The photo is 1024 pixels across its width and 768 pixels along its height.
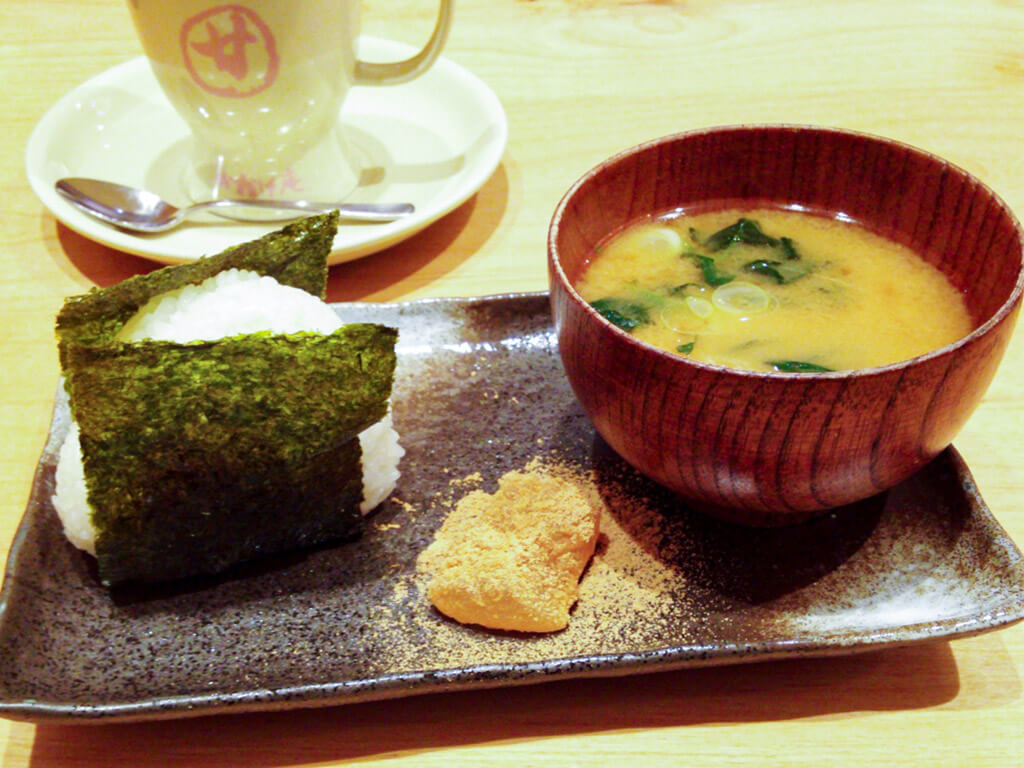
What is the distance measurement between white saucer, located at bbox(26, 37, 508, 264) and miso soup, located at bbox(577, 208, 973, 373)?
1.82 ft

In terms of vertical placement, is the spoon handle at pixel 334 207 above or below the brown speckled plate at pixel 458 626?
above

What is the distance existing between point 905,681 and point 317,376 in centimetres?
75

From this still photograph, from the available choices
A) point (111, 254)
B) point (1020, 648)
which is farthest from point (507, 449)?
point (111, 254)

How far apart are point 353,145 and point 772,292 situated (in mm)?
1154

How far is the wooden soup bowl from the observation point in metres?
1.01

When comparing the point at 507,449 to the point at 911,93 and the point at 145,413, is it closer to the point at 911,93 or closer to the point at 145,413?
the point at 145,413

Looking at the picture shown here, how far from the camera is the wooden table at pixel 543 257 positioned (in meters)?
1.05

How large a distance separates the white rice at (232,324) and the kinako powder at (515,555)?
0.12m

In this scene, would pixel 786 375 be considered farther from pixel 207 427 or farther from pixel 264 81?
pixel 264 81

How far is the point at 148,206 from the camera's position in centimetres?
183

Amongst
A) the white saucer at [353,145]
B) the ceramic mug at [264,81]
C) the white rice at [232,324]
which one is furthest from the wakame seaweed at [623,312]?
the ceramic mug at [264,81]

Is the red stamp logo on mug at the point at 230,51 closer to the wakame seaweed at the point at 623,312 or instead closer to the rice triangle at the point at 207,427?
the rice triangle at the point at 207,427

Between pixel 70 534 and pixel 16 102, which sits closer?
pixel 70 534

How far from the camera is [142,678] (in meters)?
1.09
